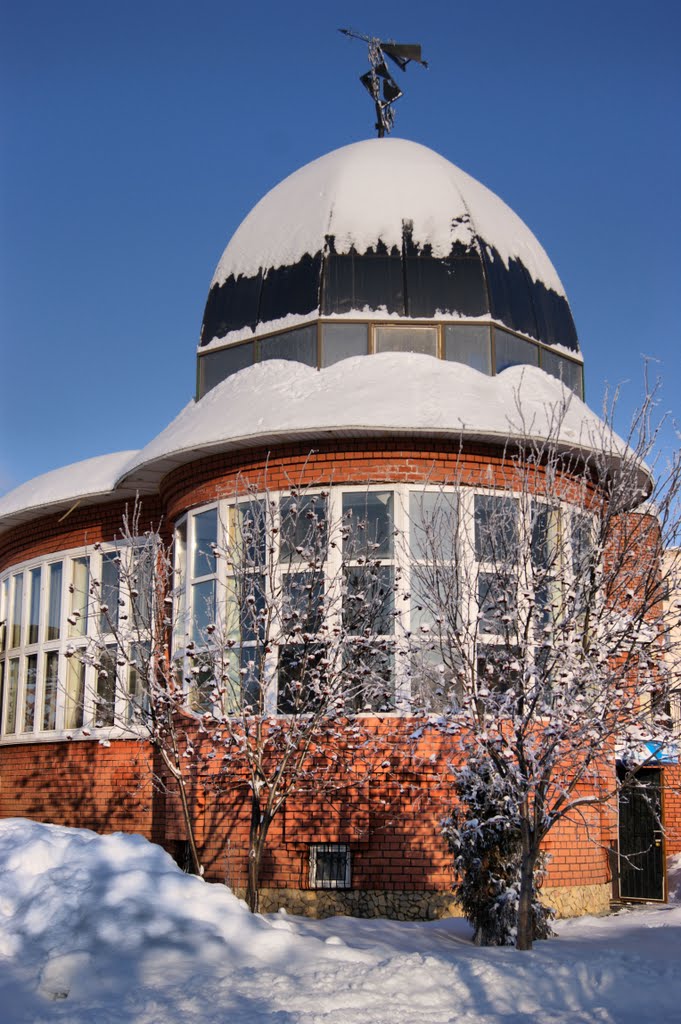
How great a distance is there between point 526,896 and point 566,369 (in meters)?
7.54

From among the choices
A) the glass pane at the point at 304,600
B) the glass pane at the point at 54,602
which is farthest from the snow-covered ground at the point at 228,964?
the glass pane at the point at 54,602

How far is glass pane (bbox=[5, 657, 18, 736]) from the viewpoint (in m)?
15.7

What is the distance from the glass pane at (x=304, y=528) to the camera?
35.9 feet

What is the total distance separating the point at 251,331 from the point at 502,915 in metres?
7.23

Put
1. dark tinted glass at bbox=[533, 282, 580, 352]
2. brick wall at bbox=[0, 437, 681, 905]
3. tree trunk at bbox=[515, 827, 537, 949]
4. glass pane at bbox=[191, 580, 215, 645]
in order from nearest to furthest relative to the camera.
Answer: tree trunk at bbox=[515, 827, 537, 949] → brick wall at bbox=[0, 437, 681, 905] → glass pane at bbox=[191, 580, 215, 645] → dark tinted glass at bbox=[533, 282, 580, 352]

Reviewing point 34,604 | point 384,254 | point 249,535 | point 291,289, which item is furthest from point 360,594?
point 34,604

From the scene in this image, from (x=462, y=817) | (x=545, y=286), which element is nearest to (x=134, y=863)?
(x=462, y=817)

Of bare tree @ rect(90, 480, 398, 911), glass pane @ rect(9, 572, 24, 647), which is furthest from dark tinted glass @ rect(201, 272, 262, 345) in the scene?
glass pane @ rect(9, 572, 24, 647)

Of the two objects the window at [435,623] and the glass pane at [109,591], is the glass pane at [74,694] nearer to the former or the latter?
the glass pane at [109,591]

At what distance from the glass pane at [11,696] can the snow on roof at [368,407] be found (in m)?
4.19

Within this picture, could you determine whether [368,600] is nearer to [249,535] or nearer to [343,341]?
[249,535]

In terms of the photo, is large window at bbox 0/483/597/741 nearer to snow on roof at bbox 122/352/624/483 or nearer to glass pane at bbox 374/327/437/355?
snow on roof at bbox 122/352/624/483

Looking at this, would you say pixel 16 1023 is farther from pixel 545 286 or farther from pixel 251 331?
pixel 545 286

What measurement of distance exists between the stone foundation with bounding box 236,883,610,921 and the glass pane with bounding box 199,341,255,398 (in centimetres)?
580
